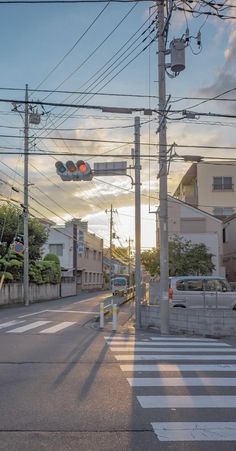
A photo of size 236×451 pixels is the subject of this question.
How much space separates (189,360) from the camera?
1141cm

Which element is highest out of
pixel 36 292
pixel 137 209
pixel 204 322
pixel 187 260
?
pixel 137 209

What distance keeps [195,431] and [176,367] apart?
169 inches

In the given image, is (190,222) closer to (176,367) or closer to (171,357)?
(171,357)

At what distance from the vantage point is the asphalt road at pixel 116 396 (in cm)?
584

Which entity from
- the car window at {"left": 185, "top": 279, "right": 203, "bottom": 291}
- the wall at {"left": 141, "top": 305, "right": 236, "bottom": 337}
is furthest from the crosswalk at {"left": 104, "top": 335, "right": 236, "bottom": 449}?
the car window at {"left": 185, "top": 279, "right": 203, "bottom": 291}

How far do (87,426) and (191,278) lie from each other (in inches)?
599

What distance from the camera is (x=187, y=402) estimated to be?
297 inches

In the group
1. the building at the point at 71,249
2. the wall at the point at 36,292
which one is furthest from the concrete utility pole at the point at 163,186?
the building at the point at 71,249

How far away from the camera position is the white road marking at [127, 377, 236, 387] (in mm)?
8766

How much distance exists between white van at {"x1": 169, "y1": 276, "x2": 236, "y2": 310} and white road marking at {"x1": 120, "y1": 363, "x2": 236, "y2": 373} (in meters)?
9.15

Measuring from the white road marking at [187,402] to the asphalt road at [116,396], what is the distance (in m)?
0.01

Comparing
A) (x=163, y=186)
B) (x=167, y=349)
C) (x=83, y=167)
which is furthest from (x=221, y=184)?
(x=167, y=349)

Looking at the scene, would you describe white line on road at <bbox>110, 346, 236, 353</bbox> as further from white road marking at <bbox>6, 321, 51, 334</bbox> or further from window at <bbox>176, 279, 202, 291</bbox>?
window at <bbox>176, 279, 202, 291</bbox>

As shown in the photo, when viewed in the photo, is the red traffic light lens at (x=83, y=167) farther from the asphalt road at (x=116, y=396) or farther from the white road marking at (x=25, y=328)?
the asphalt road at (x=116, y=396)
